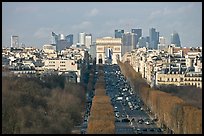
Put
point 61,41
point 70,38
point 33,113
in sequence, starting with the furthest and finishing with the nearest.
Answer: point 70,38
point 61,41
point 33,113

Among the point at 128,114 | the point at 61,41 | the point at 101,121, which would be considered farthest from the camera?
the point at 61,41

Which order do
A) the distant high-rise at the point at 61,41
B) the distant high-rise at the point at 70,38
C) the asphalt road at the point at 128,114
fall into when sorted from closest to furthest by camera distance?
1. the asphalt road at the point at 128,114
2. the distant high-rise at the point at 61,41
3. the distant high-rise at the point at 70,38

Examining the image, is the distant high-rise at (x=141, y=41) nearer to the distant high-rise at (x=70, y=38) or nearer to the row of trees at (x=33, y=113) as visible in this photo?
the distant high-rise at (x=70, y=38)

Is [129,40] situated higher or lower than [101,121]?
higher

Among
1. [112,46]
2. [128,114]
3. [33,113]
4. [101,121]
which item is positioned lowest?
[128,114]

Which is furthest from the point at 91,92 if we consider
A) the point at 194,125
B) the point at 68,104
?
the point at 194,125

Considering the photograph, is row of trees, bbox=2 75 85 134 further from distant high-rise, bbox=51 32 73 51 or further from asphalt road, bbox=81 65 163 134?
distant high-rise, bbox=51 32 73 51

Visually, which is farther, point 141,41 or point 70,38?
point 70,38

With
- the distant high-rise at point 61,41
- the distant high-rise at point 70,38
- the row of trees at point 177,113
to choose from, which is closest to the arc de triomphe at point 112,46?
the distant high-rise at point 61,41

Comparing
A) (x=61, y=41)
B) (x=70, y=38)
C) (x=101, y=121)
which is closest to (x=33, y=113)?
(x=101, y=121)

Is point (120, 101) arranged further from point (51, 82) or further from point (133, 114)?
point (133, 114)

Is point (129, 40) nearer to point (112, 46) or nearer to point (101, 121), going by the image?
point (112, 46)
